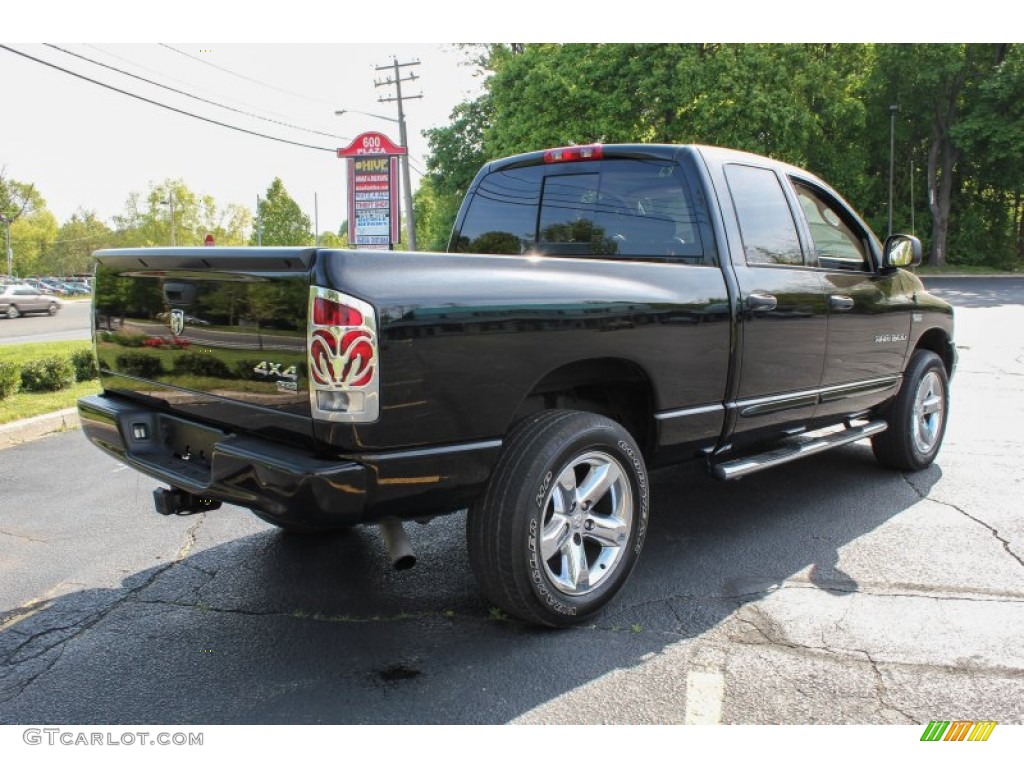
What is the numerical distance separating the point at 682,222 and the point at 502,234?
43.1 inches

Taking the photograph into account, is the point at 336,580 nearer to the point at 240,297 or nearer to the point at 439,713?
the point at 439,713

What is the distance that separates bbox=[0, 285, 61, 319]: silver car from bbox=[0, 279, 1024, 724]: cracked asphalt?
3374 cm

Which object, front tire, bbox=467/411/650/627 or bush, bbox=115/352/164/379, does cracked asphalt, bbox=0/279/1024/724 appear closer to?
front tire, bbox=467/411/650/627

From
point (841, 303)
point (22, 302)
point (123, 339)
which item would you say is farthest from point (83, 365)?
point (22, 302)

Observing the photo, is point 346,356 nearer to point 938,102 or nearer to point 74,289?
point 938,102

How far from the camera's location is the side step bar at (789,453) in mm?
3668

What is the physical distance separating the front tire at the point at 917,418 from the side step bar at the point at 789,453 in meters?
0.22

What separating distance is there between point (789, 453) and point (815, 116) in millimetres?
29711

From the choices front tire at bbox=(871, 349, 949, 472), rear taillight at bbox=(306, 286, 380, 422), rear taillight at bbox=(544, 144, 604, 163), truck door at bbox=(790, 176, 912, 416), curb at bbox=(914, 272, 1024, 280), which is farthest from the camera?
curb at bbox=(914, 272, 1024, 280)

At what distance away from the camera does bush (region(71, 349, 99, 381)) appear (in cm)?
911

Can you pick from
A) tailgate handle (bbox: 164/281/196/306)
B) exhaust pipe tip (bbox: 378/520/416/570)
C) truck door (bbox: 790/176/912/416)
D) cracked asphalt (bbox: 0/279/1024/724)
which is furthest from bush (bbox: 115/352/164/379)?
truck door (bbox: 790/176/912/416)

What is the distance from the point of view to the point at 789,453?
13.3 ft

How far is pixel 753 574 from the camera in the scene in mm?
3646

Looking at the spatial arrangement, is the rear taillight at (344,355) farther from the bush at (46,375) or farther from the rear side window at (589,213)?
the bush at (46,375)
